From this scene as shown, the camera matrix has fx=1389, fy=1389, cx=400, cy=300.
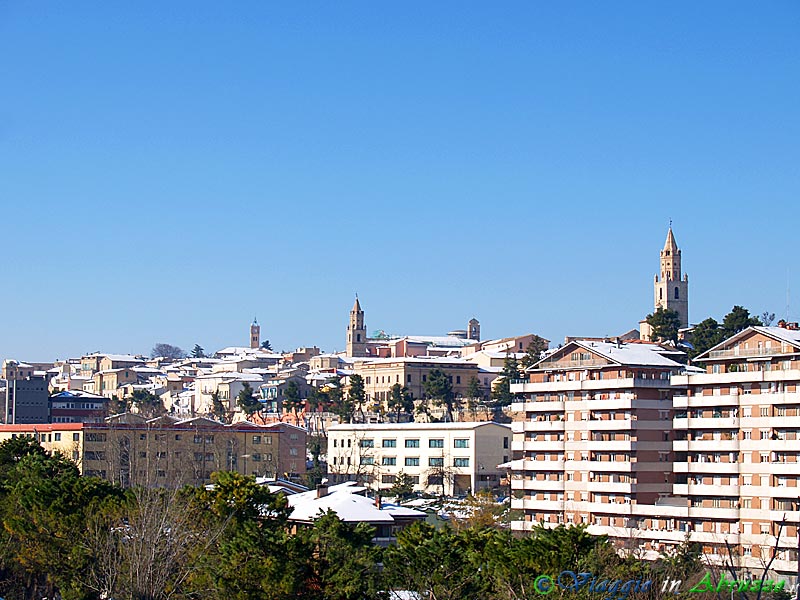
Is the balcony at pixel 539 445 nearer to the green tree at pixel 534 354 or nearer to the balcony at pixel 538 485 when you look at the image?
the balcony at pixel 538 485

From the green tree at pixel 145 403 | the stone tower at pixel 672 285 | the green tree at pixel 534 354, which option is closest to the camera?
the green tree at pixel 534 354

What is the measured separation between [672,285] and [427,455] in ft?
279

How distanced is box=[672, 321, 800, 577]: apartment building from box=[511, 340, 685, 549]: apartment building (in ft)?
4.77

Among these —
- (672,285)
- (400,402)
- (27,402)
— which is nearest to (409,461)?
(400,402)

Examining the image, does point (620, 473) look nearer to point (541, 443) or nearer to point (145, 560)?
point (541, 443)

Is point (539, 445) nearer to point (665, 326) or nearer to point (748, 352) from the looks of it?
point (748, 352)

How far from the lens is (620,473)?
183 feet

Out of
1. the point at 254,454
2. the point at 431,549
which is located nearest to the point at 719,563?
the point at 431,549

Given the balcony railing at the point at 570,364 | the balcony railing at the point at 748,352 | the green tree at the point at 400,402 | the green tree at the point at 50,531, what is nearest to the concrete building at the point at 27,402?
the green tree at the point at 400,402

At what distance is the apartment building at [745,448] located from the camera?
49094 mm

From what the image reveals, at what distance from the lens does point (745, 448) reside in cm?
5106

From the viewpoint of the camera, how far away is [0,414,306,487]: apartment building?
286ft

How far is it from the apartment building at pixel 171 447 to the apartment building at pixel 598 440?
1142 inches

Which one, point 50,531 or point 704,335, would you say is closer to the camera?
point 50,531
